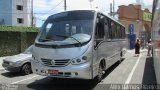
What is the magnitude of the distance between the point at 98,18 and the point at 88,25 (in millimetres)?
724

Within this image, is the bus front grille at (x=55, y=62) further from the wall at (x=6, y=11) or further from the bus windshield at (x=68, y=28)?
the wall at (x=6, y=11)

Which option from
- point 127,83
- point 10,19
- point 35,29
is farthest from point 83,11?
point 10,19

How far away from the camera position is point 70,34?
10.0 m

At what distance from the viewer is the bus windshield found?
A: 9.81 meters

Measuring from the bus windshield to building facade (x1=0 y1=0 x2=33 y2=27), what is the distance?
57.9m

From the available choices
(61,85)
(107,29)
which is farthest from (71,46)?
(107,29)

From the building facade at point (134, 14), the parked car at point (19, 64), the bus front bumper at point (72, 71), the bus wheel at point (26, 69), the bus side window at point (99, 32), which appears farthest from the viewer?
the building facade at point (134, 14)

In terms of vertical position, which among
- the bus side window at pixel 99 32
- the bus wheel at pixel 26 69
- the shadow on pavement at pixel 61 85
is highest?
the bus side window at pixel 99 32

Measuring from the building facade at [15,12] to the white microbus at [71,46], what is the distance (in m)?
58.1

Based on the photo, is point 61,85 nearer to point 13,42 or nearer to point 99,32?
point 99,32

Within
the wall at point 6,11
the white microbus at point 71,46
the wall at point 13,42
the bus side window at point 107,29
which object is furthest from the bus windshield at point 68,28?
the wall at point 6,11

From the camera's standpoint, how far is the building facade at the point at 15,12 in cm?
6731

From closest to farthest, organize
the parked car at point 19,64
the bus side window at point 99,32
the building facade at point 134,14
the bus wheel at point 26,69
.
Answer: the bus side window at point 99,32, the parked car at point 19,64, the bus wheel at point 26,69, the building facade at point 134,14

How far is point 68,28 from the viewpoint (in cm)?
1020
